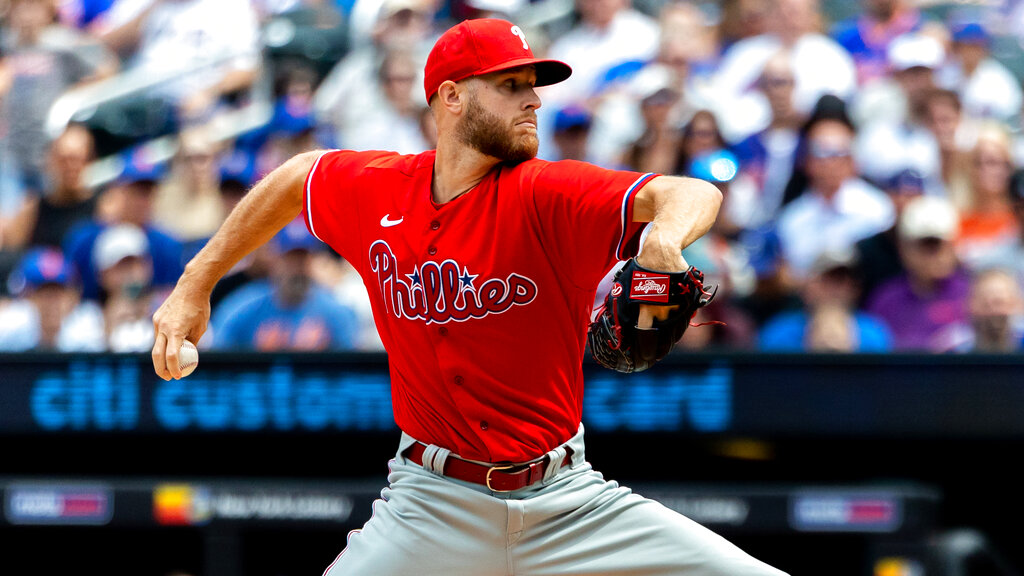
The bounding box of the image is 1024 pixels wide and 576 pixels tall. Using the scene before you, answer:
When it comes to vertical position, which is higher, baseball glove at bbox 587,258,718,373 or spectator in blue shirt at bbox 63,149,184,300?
spectator in blue shirt at bbox 63,149,184,300

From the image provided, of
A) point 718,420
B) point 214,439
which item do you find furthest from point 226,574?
point 718,420

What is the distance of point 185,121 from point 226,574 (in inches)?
113

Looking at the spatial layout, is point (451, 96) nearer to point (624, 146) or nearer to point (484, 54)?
point (484, 54)

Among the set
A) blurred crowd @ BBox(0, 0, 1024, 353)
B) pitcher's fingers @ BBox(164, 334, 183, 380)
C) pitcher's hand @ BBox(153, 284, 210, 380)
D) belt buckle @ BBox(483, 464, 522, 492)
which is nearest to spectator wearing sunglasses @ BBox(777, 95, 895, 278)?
blurred crowd @ BBox(0, 0, 1024, 353)

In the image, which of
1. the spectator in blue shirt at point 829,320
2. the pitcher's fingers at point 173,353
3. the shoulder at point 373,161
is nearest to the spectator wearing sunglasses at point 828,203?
the spectator in blue shirt at point 829,320

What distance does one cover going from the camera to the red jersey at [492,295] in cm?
271

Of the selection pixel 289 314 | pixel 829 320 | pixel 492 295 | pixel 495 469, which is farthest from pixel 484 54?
pixel 289 314

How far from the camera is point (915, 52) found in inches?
236

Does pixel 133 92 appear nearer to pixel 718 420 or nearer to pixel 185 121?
pixel 185 121

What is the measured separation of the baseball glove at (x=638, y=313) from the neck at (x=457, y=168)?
484 mm

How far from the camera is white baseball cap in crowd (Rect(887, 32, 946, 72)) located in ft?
19.4

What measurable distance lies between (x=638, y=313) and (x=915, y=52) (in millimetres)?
4132

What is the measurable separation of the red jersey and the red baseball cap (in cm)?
23

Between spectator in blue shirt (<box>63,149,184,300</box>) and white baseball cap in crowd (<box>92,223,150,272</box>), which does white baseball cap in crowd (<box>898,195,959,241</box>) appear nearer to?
spectator in blue shirt (<box>63,149,184,300</box>)
